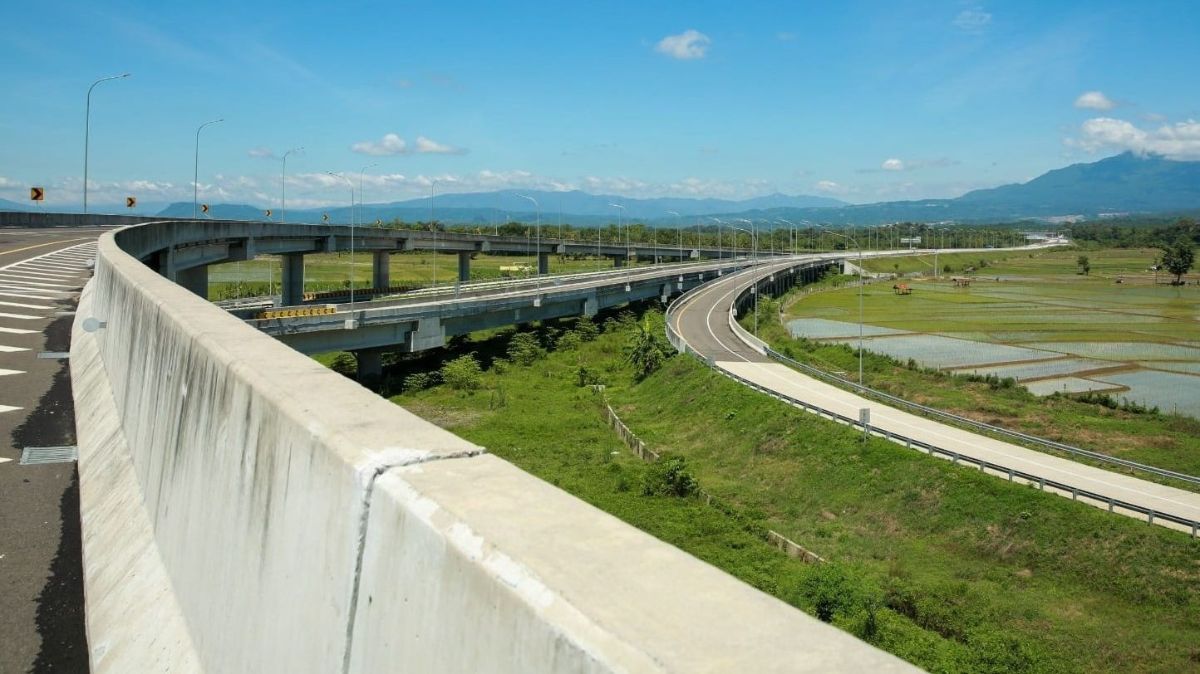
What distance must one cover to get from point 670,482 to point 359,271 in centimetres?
10497

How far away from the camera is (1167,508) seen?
2711 cm

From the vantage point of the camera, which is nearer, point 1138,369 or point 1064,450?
point 1064,450

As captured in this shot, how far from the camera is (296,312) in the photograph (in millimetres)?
43312

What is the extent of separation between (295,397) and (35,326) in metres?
15.7

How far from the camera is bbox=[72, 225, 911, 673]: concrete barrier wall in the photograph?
2561 mm

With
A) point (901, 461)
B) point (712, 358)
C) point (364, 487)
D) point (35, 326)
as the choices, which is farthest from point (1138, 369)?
point (364, 487)

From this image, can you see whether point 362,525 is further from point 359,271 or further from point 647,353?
point 359,271

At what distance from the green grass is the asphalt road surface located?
16140mm

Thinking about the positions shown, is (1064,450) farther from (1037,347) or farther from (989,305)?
(989,305)

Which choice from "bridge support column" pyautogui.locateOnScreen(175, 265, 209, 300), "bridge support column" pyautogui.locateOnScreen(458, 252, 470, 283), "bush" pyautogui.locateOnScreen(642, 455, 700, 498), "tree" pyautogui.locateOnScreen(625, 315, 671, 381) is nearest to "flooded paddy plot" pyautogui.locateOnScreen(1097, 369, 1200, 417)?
"tree" pyautogui.locateOnScreen(625, 315, 671, 381)

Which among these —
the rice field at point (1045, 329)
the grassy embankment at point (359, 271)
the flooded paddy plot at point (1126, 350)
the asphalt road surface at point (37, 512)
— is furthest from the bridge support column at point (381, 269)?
the asphalt road surface at point (37, 512)

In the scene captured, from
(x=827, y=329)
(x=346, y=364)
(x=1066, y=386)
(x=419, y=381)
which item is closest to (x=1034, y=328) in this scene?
(x=827, y=329)

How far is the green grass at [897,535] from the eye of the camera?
827 inches

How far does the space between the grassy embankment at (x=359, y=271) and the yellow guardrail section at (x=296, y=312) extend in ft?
152
